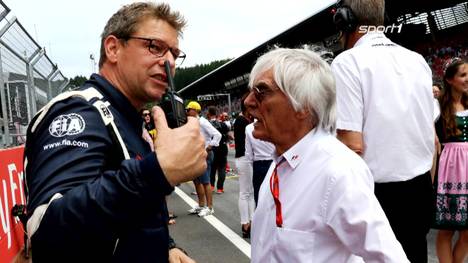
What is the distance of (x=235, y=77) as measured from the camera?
Answer: 60562 millimetres

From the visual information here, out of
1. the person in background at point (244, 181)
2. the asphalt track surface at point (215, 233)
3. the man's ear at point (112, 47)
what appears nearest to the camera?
the man's ear at point (112, 47)

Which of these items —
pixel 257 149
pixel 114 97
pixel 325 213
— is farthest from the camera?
pixel 257 149

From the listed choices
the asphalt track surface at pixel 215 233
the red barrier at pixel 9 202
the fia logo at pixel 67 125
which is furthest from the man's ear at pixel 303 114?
the asphalt track surface at pixel 215 233

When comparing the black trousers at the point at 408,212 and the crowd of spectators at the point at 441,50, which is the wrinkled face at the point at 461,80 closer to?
the black trousers at the point at 408,212

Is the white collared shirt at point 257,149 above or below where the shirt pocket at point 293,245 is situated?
below

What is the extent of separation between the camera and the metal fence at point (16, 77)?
148 inches

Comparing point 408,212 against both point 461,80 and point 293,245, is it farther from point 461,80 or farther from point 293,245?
point 461,80

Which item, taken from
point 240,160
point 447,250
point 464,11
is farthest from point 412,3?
point 447,250

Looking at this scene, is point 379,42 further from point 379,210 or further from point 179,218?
point 179,218

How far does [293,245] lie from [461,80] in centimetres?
306

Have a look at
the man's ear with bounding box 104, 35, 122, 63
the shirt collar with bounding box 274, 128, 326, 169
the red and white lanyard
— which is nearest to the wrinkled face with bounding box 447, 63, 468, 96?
the shirt collar with bounding box 274, 128, 326, 169

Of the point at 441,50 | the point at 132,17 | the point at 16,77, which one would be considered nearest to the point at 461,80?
the point at 132,17

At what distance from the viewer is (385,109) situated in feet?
7.80

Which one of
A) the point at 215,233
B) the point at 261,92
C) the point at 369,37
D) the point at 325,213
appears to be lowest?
the point at 215,233
